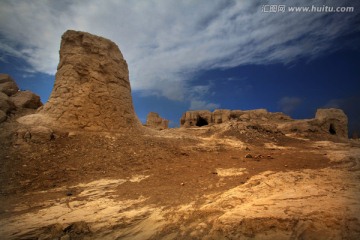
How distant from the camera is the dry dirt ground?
2.92m

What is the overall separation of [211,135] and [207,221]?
10620 mm

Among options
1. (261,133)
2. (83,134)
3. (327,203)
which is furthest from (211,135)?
(327,203)

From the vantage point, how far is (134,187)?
5.45 meters

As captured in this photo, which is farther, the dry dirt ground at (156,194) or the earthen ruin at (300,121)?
the earthen ruin at (300,121)

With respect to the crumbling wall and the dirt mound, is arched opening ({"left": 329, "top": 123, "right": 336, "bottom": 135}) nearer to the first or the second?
the crumbling wall

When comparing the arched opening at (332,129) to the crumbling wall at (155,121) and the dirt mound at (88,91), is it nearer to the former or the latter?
the crumbling wall at (155,121)

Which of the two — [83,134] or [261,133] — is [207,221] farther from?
[261,133]

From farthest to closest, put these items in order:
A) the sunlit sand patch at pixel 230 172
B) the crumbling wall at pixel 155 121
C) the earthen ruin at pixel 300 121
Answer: the crumbling wall at pixel 155 121, the earthen ruin at pixel 300 121, the sunlit sand patch at pixel 230 172

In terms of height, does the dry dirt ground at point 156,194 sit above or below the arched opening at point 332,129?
below

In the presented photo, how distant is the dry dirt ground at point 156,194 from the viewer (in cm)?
292

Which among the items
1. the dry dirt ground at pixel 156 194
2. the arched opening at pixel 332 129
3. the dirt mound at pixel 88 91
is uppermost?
the dirt mound at pixel 88 91

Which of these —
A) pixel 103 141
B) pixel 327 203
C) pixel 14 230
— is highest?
pixel 103 141

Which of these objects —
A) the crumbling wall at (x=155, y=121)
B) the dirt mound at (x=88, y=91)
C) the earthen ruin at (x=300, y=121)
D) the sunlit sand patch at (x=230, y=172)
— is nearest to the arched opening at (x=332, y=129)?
the earthen ruin at (x=300, y=121)

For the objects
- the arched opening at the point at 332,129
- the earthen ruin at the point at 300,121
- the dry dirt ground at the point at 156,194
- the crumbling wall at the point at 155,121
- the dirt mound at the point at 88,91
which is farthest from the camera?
the crumbling wall at the point at 155,121
